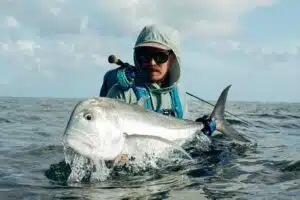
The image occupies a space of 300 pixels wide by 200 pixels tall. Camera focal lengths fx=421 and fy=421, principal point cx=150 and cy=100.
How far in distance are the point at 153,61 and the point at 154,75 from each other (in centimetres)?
31

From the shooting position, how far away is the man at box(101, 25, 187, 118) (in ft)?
23.6

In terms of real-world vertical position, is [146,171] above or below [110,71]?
below

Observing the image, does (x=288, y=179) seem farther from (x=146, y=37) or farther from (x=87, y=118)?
(x=146, y=37)

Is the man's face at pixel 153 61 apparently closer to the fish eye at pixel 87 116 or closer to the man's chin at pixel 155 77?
the man's chin at pixel 155 77

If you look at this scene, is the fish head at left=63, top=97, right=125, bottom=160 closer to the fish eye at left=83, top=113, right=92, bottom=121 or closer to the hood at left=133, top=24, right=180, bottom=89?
the fish eye at left=83, top=113, right=92, bottom=121

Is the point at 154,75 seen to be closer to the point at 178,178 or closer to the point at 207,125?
the point at 207,125

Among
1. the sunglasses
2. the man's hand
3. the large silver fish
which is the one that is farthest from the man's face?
the large silver fish

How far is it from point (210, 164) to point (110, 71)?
8.04ft

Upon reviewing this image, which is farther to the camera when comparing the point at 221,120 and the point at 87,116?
the point at 221,120

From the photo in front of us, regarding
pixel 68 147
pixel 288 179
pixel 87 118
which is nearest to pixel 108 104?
pixel 87 118

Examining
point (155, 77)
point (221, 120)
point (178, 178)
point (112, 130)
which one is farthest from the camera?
point (155, 77)

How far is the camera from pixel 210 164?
682 centimetres

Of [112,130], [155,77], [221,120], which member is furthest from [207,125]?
[112,130]

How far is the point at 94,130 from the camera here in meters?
4.55
